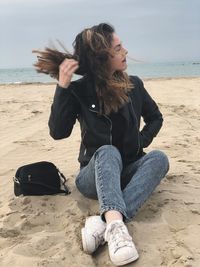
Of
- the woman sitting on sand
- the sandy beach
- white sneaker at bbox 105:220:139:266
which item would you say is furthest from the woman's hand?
white sneaker at bbox 105:220:139:266

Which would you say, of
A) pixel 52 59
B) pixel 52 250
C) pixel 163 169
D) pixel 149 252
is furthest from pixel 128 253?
pixel 52 59

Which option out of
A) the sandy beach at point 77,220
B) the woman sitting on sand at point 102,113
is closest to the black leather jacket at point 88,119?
the woman sitting on sand at point 102,113

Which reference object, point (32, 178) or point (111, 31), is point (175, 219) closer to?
point (32, 178)

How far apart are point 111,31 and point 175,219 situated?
156 centimetres

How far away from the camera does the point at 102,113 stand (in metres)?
3.60

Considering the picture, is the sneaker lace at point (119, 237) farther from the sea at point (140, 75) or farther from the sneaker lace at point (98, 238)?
the sea at point (140, 75)

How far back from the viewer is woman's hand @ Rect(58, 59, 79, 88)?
3459 mm

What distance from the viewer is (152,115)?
162 inches

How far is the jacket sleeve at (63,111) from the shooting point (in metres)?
3.53

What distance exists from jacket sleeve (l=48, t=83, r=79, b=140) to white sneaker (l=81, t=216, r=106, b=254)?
0.83 m

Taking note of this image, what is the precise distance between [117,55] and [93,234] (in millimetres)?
1437

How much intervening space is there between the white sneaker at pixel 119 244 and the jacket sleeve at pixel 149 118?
3.82 ft

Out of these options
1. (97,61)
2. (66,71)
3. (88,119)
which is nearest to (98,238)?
(88,119)

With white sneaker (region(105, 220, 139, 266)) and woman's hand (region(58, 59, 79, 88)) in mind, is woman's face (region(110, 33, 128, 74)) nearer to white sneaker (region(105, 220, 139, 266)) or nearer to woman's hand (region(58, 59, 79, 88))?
woman's hand (region(58, 59, 79, 88))
